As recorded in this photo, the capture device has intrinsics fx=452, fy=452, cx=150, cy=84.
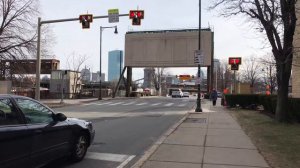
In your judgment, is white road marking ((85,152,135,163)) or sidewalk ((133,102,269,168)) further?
white road marking ((85,152,135,163))

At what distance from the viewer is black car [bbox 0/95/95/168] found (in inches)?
268

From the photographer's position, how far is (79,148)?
9500mm

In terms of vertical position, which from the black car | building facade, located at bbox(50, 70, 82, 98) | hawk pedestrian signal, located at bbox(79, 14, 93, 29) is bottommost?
the black car

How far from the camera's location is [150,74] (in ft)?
449

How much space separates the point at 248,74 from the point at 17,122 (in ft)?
303

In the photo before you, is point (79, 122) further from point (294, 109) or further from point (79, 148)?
point (294, 109)

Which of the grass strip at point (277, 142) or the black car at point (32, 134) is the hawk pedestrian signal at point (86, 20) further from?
the black car at point (32, 134)

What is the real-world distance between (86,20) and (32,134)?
67.4 feet

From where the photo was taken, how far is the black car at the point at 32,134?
6797 mm

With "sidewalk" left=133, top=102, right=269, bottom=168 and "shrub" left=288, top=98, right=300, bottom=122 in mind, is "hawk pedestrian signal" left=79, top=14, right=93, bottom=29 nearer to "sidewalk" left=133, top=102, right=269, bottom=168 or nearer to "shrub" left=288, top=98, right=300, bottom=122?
"shrub" left=288, top=98, right=300, bottom=122

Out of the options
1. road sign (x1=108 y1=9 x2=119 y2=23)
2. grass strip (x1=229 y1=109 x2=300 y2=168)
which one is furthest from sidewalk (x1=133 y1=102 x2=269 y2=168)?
road sign (x1=108 y1=9 x2=119 y2=23)

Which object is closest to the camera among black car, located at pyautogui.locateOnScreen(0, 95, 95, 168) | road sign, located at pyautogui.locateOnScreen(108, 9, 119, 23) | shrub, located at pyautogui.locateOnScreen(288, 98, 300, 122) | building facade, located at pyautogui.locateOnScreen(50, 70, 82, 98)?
black car, located at pyautogui.locateOnScreen(0, 95, 95, 168)

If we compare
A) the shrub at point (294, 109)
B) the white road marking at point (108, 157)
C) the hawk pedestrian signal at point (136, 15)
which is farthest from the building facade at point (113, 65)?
the white road marking at point (108, 157)

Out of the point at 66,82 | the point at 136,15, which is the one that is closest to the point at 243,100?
the point at 136,15
